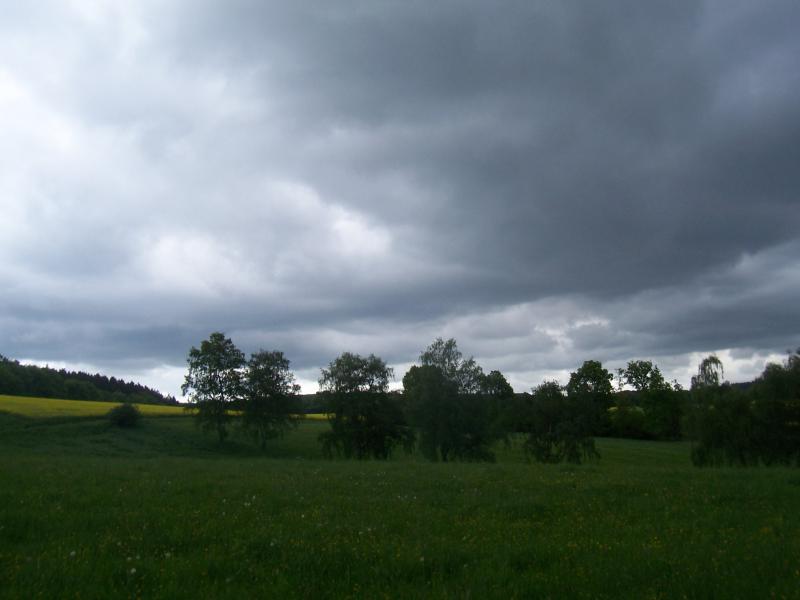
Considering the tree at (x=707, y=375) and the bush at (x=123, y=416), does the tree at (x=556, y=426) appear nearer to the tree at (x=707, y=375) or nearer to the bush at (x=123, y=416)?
the tree at (x=707, y=375)

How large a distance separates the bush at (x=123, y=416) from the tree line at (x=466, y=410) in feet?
22.7

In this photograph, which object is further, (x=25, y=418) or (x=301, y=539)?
(x=25, y=418)

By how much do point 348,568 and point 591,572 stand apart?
350 centimetres

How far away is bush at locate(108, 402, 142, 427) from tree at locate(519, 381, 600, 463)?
46936 mm

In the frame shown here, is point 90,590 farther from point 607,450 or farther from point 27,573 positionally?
point 607,450

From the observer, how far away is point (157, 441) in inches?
2516

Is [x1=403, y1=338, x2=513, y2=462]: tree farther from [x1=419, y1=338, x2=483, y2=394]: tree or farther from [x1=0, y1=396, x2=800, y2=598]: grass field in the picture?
[x1=0, y1=396, x2=800, y2=598]: grass field

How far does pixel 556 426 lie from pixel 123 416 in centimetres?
4948

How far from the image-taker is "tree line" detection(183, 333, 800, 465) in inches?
1633

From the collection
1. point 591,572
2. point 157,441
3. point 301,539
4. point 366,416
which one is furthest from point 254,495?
point 157,441

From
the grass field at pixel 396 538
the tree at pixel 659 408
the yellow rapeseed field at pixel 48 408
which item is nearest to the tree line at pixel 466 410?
the yellow rapeseed field at pixel 48 408

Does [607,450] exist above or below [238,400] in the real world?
below

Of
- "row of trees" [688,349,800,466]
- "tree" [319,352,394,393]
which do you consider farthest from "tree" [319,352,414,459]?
"row of trees" [688,349,800,466]

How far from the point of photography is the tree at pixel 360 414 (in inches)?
2148
